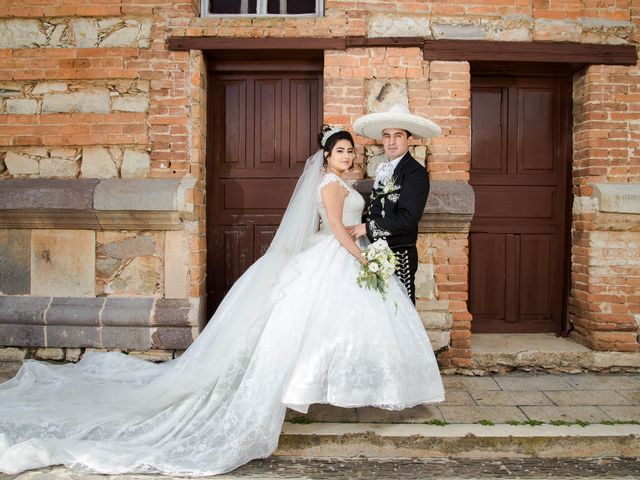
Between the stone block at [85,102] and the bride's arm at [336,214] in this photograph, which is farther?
the stone block at [85,102]

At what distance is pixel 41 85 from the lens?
5418 millimetres

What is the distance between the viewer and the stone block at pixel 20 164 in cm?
544

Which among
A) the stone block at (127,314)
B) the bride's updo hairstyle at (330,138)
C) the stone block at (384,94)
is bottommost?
the stone block at (127,314)

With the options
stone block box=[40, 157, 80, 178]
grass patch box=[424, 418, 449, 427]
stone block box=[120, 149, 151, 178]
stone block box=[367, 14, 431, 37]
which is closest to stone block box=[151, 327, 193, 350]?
stone block box=[120, 149, 151, 178]

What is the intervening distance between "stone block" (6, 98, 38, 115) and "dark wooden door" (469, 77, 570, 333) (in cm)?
424

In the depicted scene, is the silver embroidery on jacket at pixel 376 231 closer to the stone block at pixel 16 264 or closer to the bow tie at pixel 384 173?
the bow tie at pixel 384 173

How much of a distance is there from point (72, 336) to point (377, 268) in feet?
9.84

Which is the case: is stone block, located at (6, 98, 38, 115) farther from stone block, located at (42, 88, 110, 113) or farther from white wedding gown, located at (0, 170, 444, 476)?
white wedding gown, located at (0, 170, 444, 476)

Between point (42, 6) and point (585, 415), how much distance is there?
578 centimetres

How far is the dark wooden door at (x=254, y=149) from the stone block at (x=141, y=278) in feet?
1.81

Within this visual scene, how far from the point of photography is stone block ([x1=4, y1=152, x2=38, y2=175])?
5.44 m

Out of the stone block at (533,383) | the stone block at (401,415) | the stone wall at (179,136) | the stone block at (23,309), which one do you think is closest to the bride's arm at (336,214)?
the stone wall at (179,136)

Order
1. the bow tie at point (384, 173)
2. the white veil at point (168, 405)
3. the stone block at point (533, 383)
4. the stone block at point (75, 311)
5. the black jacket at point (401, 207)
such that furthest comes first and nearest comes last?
1. the stone block at point (75, 311)
2. the stone block at point (533, 383)
3. the bow tie at point (384, 173)
4. the black jacket at point (401, 207)
5. the white veil at point (168, 405)

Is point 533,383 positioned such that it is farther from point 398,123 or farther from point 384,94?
point 384,94
